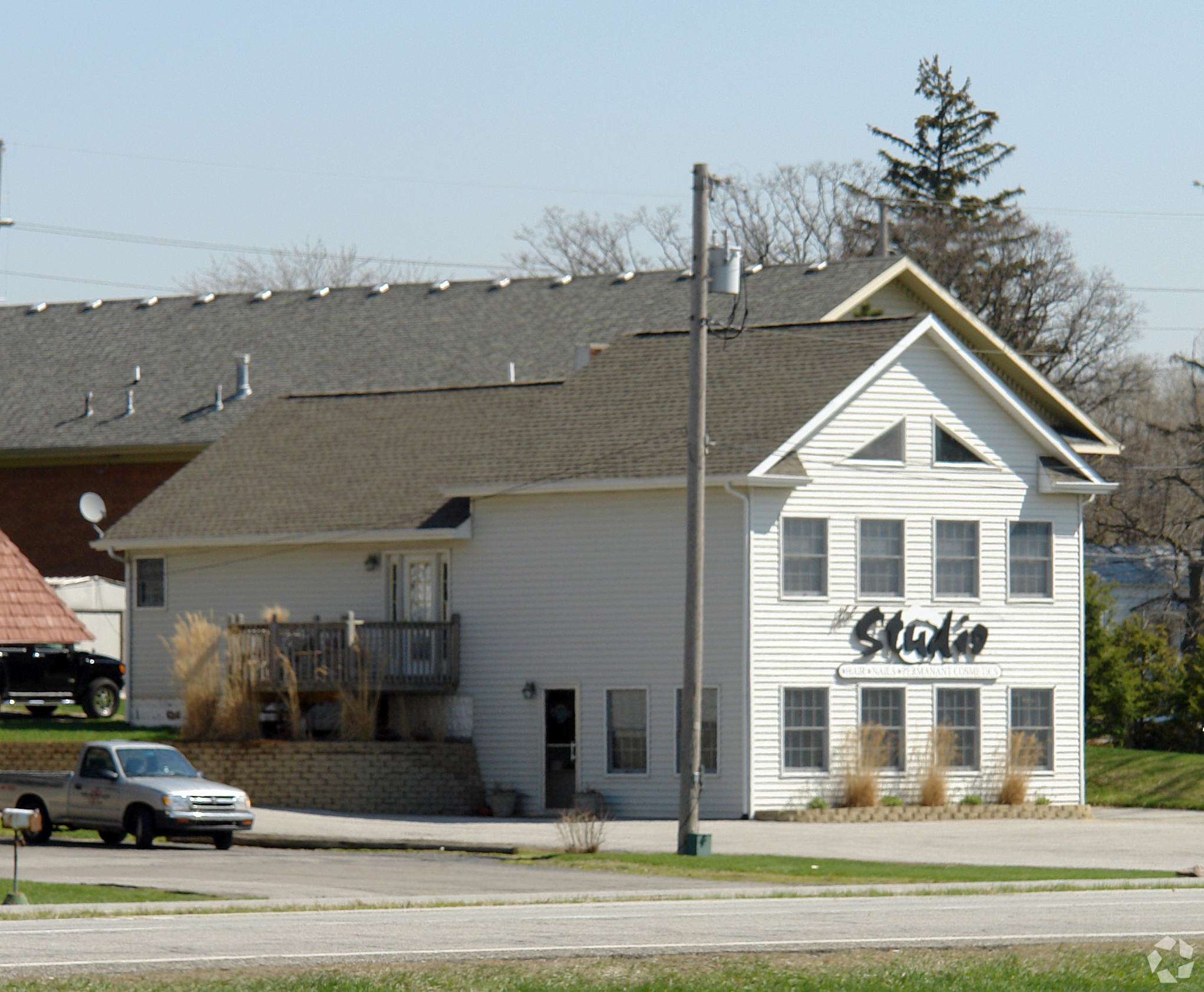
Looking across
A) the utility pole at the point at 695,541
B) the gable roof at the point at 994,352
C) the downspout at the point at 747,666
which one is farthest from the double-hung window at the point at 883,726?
the gable roof at the point at 994,352

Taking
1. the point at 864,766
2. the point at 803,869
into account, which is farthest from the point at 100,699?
the point at 803,869

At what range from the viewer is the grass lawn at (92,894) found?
20.8 meters

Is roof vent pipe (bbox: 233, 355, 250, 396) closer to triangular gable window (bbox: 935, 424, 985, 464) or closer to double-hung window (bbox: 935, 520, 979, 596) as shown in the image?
triangular gable window (bbox: 935, 424, 985, 464)

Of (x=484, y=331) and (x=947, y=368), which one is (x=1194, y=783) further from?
(x=484, y=331)

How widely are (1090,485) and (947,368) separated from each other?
3603 millimetres

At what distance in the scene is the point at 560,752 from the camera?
38000 mm

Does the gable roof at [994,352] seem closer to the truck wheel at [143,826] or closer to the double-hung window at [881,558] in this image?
the double-hung window at [881,558]

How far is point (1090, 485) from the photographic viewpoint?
39.2 meters

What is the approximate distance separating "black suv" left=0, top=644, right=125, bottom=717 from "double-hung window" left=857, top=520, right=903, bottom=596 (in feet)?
51.5

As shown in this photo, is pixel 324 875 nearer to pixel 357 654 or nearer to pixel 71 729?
pixel 357 654

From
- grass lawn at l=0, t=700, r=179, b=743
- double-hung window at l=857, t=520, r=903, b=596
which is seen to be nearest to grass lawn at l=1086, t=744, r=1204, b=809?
double-hung window at l=857, t=520, r=903, b=596

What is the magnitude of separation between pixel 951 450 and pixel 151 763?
16176 millimetres

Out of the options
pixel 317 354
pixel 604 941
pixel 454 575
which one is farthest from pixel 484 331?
pixel 604 941

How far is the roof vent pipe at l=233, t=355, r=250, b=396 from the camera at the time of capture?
52.4 metres
